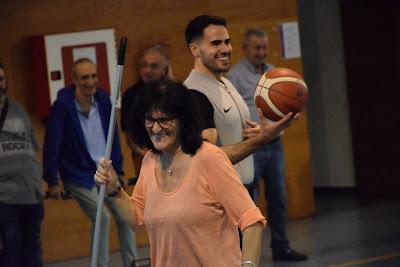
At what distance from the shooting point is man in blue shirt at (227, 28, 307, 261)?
878 cm

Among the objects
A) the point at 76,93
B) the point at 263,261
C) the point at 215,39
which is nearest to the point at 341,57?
the point at 263,261

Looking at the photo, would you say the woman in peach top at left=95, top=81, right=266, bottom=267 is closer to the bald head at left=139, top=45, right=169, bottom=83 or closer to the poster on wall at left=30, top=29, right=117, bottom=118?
the bald head at left=139, top=45, right=169, bottom=83

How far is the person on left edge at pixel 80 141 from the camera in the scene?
804 cm

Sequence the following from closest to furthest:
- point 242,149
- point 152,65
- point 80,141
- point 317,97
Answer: point 242,149 → point 80,141 → point 152,65 → point 317,97

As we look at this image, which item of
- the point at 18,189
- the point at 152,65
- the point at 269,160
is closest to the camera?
the point at 18,189

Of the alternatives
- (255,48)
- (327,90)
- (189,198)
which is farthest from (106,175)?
(327,90)

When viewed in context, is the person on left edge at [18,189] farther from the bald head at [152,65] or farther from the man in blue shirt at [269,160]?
the man in blue shirt at [269,160]

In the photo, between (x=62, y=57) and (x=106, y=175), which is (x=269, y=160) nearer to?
(x=62, y=57)

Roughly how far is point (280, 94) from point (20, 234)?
252 cm

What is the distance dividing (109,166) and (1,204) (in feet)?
10.1

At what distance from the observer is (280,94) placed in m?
5.95

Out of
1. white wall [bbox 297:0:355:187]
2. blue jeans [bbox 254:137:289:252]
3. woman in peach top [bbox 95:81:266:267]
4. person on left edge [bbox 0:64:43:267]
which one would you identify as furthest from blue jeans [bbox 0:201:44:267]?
white wall [bbox 297:0:355:187]

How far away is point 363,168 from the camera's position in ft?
41.7

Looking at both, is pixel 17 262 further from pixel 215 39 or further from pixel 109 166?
pixel 109 166
